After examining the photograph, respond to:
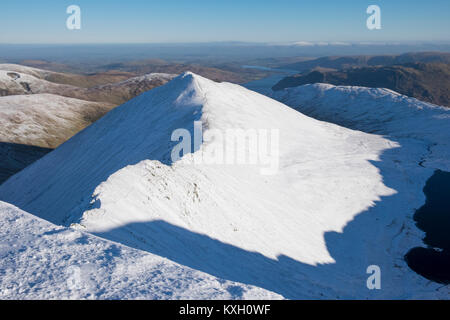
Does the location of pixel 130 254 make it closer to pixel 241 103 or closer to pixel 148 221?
pixel 148 221

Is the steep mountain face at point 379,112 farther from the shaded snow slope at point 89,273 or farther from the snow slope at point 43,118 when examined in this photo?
the snow slope at point 43,118

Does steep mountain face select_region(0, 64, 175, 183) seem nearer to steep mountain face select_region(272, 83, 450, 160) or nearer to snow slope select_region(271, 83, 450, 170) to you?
snow slope select_region(271, 83, 450, 170)
